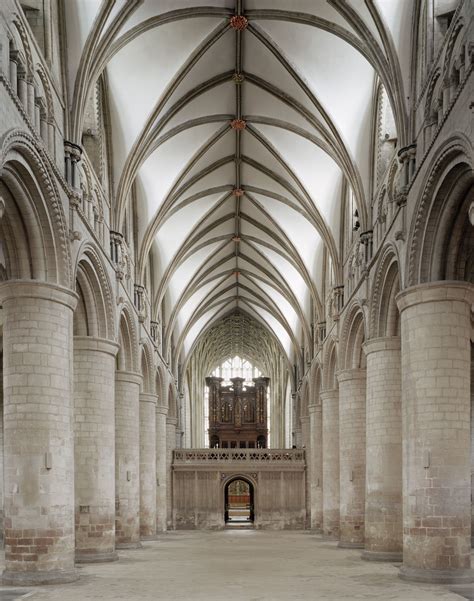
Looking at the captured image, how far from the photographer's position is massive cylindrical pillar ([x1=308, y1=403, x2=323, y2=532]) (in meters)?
38.7

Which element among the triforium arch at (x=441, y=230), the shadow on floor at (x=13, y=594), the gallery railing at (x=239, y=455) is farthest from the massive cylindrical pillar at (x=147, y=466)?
the triforium arch at (x=441, y=230)

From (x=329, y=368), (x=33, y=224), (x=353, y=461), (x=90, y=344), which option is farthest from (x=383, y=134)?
(x=329, y=368)

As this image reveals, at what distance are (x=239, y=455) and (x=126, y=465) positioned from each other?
682 inches

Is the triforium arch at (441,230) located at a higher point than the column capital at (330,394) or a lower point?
higher

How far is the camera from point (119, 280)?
84.2 ft

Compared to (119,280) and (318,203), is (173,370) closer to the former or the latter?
(318,203)

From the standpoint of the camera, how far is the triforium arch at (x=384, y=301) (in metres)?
22.2

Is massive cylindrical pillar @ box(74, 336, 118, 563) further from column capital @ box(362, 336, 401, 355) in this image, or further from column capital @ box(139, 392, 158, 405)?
column capital @ box(139, 392, 158, 405)

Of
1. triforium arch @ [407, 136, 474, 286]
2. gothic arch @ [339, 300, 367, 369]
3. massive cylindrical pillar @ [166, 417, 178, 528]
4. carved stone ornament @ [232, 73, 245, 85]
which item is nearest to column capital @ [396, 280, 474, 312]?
triforium arch @ [407, 136, 474, 286]

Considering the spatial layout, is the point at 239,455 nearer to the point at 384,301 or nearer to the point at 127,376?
the point at 127,376

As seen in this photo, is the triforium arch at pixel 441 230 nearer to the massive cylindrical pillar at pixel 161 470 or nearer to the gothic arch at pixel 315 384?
the gothic arch at pixel 315 384

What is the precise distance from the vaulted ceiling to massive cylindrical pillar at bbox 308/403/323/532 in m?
6.51

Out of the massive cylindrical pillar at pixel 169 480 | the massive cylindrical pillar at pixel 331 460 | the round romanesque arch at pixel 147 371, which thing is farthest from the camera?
the massive cylindrical pillar at pixel 169 480

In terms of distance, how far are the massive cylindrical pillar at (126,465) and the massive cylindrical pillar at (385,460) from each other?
8.72 metres
